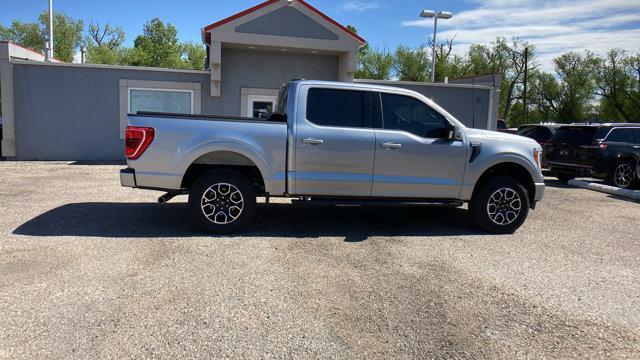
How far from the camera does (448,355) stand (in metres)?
3.51

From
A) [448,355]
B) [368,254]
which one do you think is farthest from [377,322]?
[368,254]

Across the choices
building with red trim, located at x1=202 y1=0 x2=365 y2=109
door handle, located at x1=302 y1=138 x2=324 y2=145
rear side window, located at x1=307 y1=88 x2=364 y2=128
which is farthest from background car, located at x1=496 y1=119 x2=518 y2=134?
door handle, located at x1=302 y1=138 x2=324 y2=145

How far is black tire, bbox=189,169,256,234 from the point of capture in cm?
639

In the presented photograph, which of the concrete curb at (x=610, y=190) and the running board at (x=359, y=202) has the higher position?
the running board at (x=359, y=202)

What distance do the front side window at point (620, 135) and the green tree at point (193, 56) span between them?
6284 centimetres

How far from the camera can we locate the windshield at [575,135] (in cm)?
1314

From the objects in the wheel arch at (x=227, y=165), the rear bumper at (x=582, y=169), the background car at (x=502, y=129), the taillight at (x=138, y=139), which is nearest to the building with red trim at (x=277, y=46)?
the rear bumper at (x=582, y=169)

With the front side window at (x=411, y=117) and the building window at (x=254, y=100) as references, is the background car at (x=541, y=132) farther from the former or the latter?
the front side window at (x=411, y=117)

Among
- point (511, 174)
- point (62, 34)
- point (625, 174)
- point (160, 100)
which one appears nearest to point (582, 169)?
point (625, 174)

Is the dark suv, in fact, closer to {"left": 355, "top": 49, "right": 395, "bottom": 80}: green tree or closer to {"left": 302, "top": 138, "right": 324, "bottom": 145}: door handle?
{"left": 302, "top": 138, "right": 324, "bottom": 145}: door handle

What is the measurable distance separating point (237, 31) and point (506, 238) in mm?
10847

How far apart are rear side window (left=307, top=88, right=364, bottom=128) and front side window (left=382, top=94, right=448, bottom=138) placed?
371 mm

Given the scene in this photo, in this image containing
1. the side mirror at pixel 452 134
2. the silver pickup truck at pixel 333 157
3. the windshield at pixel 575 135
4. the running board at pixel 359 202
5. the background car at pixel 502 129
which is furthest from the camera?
the background car at pixel 502 129

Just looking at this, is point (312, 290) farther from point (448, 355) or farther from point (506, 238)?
point (506, 238)
